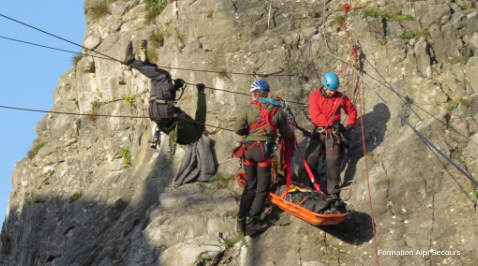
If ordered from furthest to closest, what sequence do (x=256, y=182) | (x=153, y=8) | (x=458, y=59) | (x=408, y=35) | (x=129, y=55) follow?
(x=153, y=8) → (x=408, y=35) → (x=458, y=59) → (x=256, y=182) → (x=129, y=55)

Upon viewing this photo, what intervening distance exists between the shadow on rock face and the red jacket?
159 centimetres

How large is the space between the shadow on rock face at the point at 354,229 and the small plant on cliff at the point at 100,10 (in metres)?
9.36

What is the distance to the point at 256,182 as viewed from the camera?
9.91m

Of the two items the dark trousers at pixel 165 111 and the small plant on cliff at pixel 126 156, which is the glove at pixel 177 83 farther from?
the small plant on cliff at pixel 126 156

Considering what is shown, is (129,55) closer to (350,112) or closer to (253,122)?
(253,122)

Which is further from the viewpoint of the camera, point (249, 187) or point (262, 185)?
point (249, 187)

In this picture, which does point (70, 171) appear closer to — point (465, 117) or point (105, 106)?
point (105, 106)

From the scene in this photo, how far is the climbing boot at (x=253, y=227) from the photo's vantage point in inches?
393

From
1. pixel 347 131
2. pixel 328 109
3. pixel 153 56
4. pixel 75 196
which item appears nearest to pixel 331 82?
pixel 328 109

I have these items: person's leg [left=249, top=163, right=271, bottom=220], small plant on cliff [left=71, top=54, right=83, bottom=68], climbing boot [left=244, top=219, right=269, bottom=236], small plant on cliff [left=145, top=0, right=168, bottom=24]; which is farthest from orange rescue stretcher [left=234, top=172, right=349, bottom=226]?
small plant on cliff [left=71, top=54, right=83, bottom=68]

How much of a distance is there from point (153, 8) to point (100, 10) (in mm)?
2135

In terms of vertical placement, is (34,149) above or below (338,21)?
below

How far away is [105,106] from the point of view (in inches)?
596

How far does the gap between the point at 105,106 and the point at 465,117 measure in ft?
28.2
